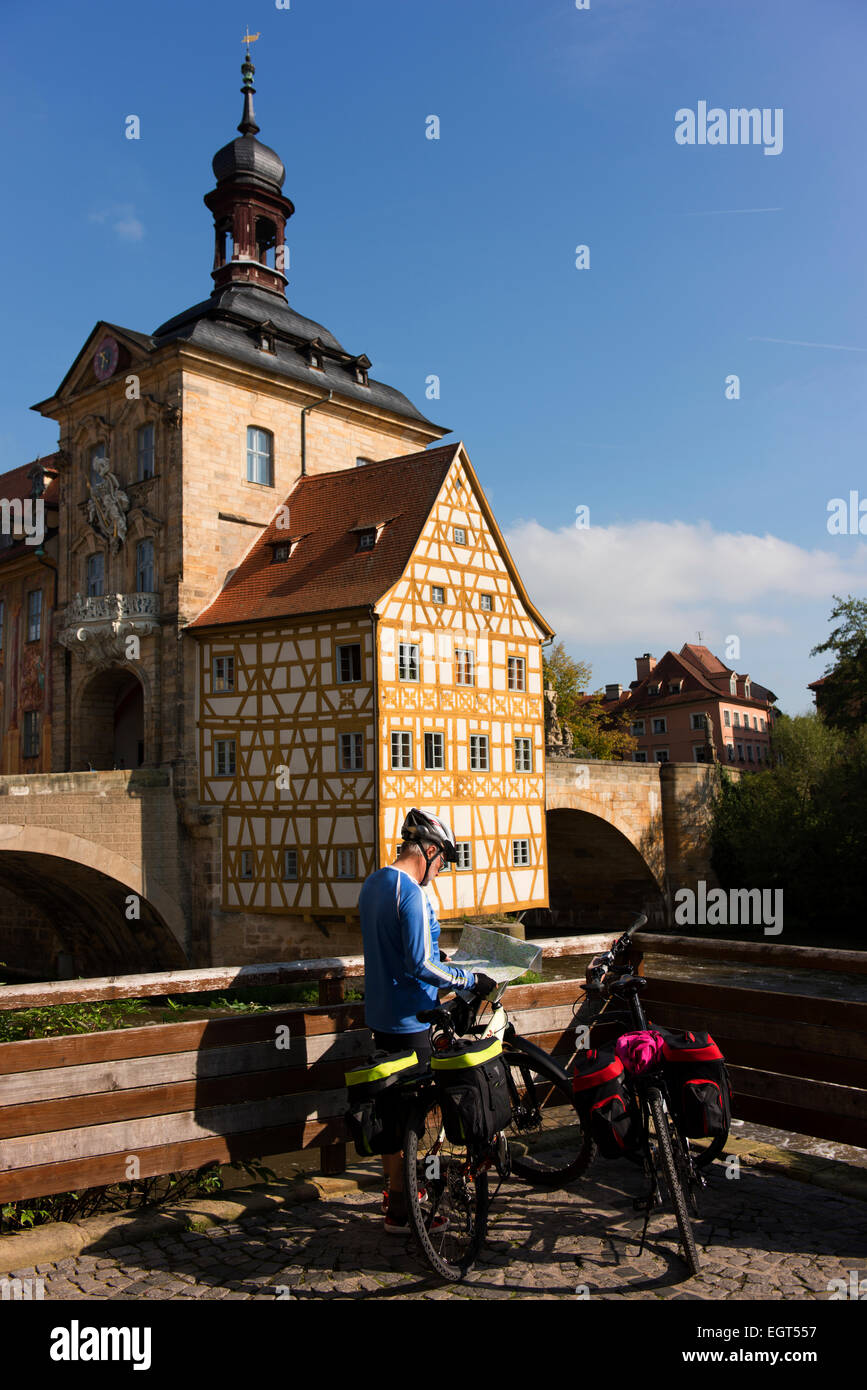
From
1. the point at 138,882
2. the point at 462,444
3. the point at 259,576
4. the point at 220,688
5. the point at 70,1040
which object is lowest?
the point at 138,882

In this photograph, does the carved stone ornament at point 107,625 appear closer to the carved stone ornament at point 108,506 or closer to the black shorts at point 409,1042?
the carved stone ornament at point 108,506

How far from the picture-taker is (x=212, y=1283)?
3846 millimetres

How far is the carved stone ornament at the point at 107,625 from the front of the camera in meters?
25.9

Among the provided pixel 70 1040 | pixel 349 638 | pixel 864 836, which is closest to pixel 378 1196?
pixel 70 1040

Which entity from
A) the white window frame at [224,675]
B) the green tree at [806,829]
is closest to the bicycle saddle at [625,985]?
the white window frame at [224,675]

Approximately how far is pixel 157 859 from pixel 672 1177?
70.7 feet

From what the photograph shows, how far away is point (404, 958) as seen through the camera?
14.0 feet

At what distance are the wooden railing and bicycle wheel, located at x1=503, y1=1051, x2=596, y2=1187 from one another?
743mm

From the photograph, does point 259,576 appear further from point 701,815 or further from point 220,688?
point 701,815

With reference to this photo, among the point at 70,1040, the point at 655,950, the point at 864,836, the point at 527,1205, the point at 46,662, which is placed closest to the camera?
the point at 70,1040

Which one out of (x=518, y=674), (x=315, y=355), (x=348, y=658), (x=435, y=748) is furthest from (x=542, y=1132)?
(x=315, y=355)

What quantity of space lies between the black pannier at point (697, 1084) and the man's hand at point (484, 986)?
700 mm

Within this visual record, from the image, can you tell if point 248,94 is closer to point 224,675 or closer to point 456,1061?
point 224,675
